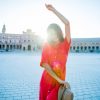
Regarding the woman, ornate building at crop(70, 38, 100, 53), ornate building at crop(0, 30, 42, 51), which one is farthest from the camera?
ornate building at crop(70, 38, 100, 53)

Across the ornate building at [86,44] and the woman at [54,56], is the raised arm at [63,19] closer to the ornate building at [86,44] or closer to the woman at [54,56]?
the woman at [54,56]

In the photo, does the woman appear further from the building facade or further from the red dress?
the building facade

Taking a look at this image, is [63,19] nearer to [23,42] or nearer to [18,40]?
[23,42]

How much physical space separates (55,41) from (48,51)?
4.9 inches

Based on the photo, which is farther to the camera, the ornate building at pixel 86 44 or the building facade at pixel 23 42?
the ornate building at pixel 86 44

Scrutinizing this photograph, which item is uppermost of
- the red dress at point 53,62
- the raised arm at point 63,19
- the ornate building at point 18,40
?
the ornate building at point 18,40

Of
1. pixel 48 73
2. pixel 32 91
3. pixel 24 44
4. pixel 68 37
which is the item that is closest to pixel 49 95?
pixel 48 73

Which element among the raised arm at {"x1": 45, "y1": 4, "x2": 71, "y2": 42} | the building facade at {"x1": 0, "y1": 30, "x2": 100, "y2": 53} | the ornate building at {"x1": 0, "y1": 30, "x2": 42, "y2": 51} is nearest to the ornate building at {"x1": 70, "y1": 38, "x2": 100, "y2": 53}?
the building facade at {"x1": 0, "y1": 30, "x2": 100, "y2": 53}

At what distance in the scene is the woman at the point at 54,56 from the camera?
2016 mm

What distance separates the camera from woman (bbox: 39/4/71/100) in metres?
2.02

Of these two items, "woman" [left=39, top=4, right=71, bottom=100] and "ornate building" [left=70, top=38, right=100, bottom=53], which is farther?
"ornate building" [left=70, top=38, right=100, bottom=53]

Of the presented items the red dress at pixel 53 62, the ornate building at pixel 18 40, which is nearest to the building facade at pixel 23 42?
the ornate building at pixel 18 40

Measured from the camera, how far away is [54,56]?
2.04 m

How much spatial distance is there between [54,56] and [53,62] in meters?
0.06
